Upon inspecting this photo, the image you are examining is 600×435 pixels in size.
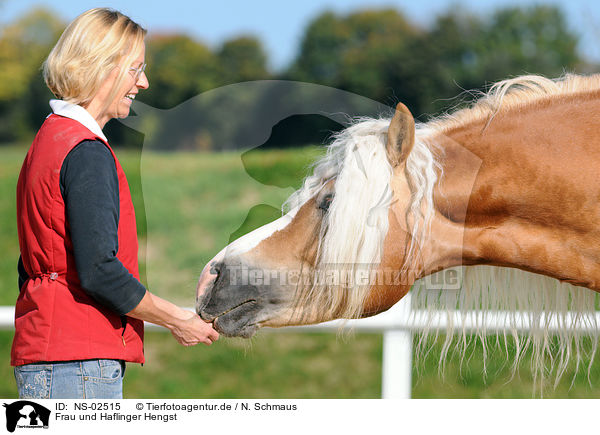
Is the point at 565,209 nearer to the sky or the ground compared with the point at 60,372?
nearer to the sky

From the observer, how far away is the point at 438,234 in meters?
2.05

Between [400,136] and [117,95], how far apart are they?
3.09 ft

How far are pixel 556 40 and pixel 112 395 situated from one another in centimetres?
2810

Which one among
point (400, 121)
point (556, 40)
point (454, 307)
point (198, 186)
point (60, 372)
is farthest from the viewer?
point (556, 40)

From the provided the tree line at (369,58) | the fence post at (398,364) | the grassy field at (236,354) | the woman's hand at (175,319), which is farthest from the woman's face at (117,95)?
the tree line at (369,58)

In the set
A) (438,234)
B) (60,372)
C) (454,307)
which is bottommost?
(60,372)

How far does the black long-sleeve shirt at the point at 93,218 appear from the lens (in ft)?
5.32

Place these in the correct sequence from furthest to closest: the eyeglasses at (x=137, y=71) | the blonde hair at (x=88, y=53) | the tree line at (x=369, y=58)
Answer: the tree line at (x=369, y=58), the eyeglasses at (x=137, y=71), the blonde hair at (x=88, y=53)

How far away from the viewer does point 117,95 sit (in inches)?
73.0

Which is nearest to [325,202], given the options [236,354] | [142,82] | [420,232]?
[420,232]

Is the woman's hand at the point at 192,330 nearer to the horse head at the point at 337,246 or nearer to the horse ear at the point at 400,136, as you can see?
the horse head at the point at 337,246
